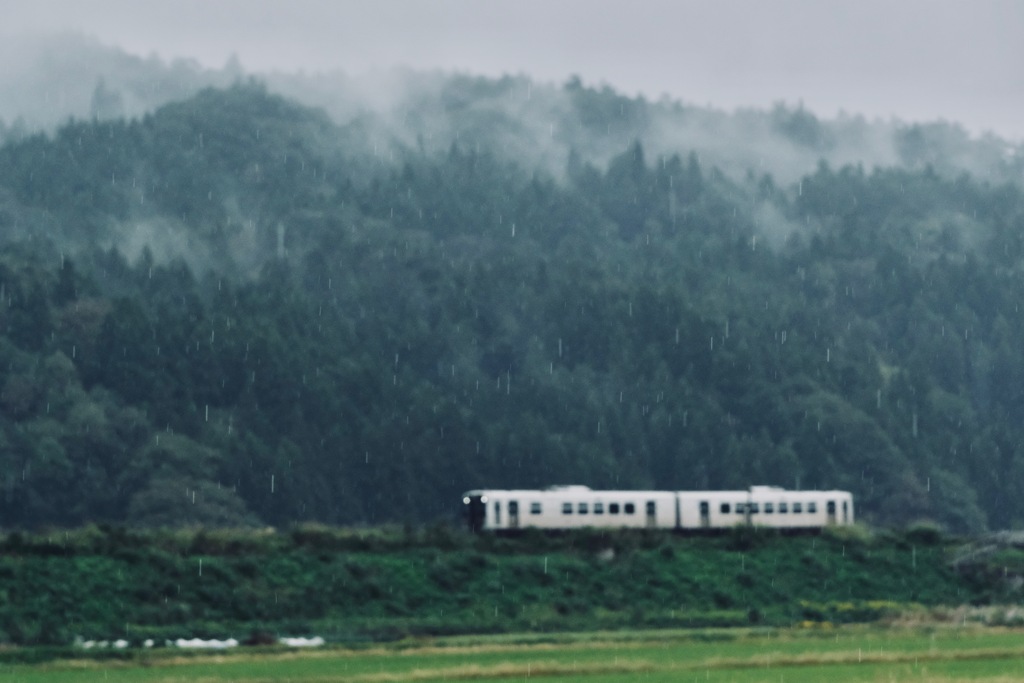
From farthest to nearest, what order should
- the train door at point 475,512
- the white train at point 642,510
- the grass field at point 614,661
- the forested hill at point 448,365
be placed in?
the forested hill at point 448,365 → the white train at point 642,510 → the train door at point 475,512 → the grass field at point 614,661

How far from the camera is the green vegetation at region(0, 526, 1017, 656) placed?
184 ft

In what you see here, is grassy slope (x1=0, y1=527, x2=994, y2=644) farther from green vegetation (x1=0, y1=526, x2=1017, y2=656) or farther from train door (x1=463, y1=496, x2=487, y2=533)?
train door (x1=463, y1=496, x2=487, y2=533)

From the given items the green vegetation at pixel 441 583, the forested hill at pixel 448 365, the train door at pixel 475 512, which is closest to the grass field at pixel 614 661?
the green vegetation at pixel 441 583

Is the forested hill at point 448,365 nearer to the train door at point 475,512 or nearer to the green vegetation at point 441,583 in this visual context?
the train door at point 475,512

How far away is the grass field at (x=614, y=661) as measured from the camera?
38562mm

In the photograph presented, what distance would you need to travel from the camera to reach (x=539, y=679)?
125ft

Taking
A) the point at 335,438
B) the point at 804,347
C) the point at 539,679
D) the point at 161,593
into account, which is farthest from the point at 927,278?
the point at 539,679

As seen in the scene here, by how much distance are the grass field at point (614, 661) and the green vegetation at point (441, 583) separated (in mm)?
5476

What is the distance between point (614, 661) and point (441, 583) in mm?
22248

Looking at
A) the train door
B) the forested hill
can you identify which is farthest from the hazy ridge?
the train door

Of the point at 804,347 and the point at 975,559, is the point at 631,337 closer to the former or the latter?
the point at 804,347

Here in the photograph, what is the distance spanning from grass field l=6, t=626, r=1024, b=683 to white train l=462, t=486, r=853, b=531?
2300 centimetres

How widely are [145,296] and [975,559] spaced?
295 feet

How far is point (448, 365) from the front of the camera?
148m
